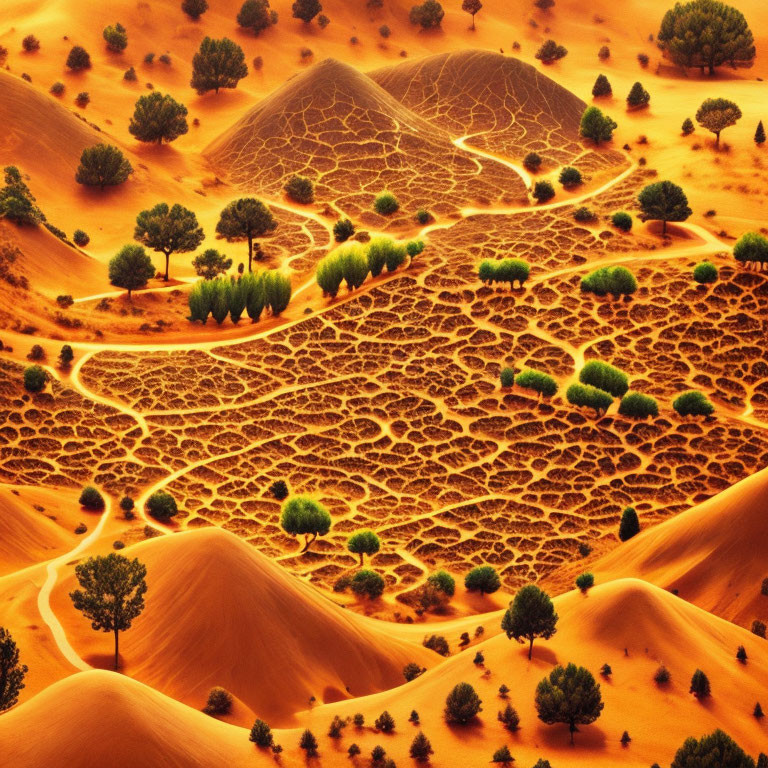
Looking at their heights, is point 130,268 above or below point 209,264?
above

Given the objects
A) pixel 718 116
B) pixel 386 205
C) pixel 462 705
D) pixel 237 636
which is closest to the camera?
pixel 462 705

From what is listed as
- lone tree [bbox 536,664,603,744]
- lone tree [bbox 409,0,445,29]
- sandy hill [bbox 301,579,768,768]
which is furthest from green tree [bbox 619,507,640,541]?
lone tree [bbox 409,0,445,29]

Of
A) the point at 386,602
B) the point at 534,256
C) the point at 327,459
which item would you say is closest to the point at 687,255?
the point at 534,256

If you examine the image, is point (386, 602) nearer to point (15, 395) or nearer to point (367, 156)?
point (15, 395)

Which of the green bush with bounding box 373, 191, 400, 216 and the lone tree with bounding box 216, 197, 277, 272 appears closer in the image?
the lone tree with bounding box 216, 197, 277, 272

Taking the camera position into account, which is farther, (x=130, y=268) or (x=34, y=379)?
(x=130, y=268)

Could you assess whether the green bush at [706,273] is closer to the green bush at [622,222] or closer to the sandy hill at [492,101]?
the green bush at [622,222]

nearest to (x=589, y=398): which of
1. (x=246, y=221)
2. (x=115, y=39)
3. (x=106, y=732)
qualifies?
(x=246, y=221)

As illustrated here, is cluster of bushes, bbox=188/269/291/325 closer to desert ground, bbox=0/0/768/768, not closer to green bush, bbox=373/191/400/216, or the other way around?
desert ground, bbox=0/0/768/768

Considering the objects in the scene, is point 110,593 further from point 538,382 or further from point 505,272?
point 505,272
